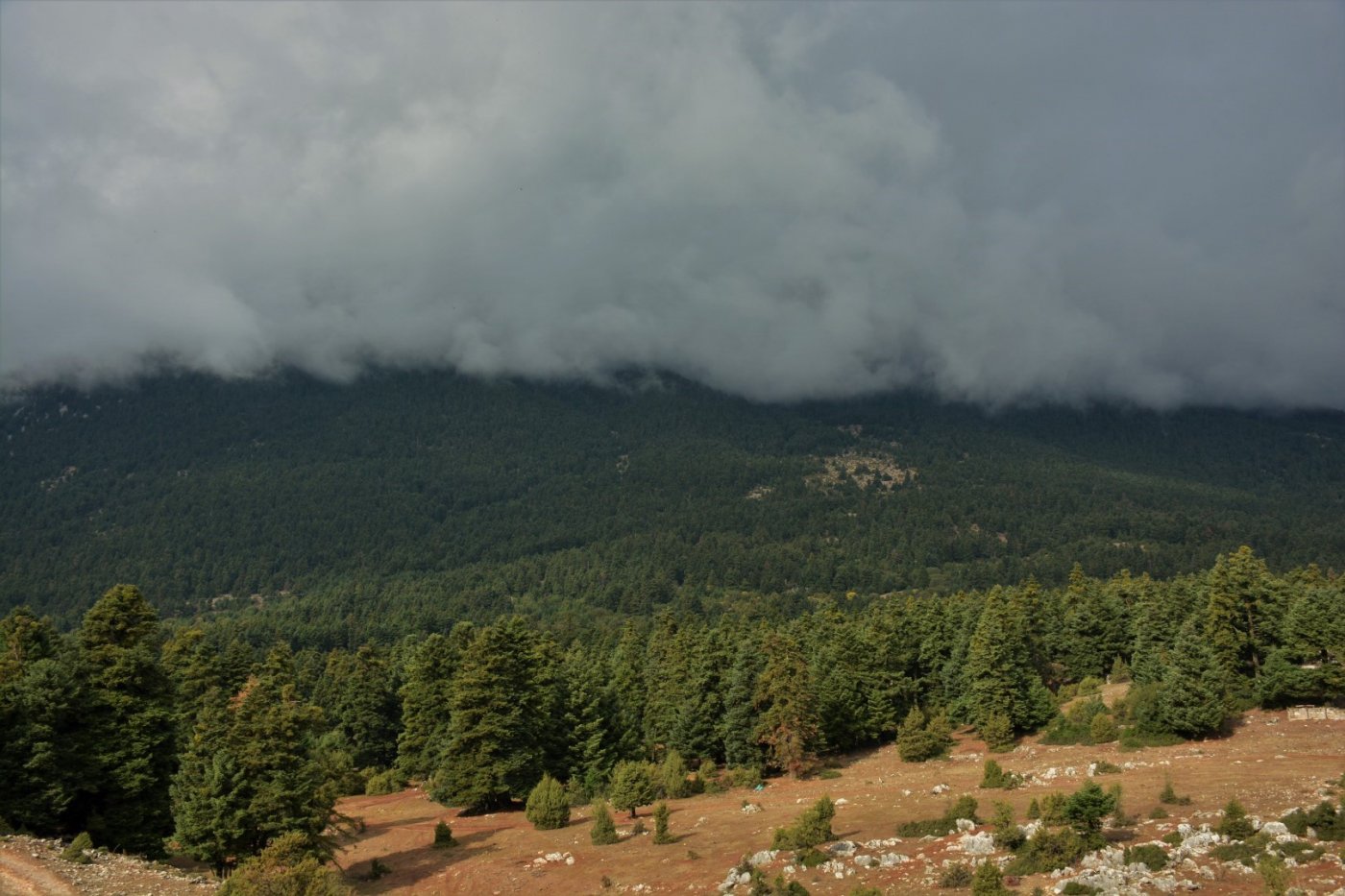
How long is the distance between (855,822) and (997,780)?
1089 centimetres

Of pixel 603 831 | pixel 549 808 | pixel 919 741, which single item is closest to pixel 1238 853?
pixel 603 831

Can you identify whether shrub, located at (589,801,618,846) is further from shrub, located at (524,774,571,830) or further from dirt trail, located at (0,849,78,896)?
dirt trail, located at (0,849,78,896)

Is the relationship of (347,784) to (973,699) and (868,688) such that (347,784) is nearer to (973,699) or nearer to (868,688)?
(868,688)

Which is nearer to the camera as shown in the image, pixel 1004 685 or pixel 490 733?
pixel 490 733

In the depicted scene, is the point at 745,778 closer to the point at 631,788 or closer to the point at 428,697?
the point at 631,788

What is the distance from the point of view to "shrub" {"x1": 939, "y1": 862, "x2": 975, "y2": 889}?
30.6 metres

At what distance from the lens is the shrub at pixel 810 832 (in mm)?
36656

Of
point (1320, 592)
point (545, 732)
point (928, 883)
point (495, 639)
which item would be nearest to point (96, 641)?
point (495, 639)

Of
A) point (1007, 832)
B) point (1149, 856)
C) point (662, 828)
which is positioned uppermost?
point (1149, 856)

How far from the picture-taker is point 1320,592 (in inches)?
2844

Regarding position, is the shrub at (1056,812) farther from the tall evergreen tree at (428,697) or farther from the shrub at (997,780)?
the tall evergreen tree at (428,697)

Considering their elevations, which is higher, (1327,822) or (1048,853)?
(1327,822)

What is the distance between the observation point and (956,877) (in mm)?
30734

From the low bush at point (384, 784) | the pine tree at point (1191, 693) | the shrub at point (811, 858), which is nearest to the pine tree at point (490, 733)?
the low bush at point (384, 784)
